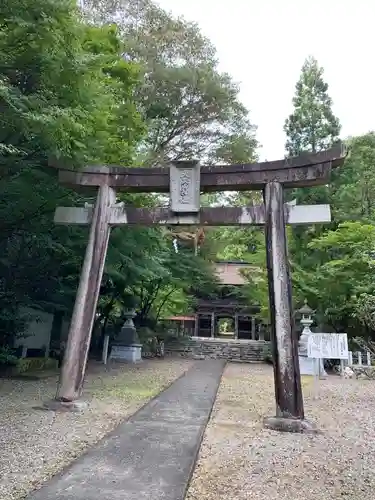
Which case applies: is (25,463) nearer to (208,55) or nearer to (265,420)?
(265,420)

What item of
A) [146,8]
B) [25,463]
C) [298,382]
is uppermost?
[146,8]

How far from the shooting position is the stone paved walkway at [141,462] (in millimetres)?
3373

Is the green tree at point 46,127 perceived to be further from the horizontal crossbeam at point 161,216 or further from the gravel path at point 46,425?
the gravel path at point 46,425

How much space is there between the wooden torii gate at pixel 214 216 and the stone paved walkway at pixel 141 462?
1358mm

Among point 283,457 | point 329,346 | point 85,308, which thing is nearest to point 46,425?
point 85,308

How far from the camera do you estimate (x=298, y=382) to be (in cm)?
642

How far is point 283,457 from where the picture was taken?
470 cm

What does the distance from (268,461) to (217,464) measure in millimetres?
594

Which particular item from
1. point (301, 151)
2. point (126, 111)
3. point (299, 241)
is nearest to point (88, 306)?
point (126, 111)

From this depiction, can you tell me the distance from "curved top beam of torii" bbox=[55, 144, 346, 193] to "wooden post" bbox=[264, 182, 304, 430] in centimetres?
27

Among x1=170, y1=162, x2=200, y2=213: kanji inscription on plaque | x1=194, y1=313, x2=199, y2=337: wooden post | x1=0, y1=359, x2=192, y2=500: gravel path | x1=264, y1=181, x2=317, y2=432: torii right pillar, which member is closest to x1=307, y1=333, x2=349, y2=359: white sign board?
x1=264, y1=181, x2=317, y2=432: torii right pillar

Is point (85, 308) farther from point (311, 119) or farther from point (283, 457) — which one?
point (311, 119)

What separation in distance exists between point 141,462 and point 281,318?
3.28 meters

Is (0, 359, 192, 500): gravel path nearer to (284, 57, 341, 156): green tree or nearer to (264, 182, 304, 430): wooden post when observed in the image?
(264, 182, 304, 430): wooden post
